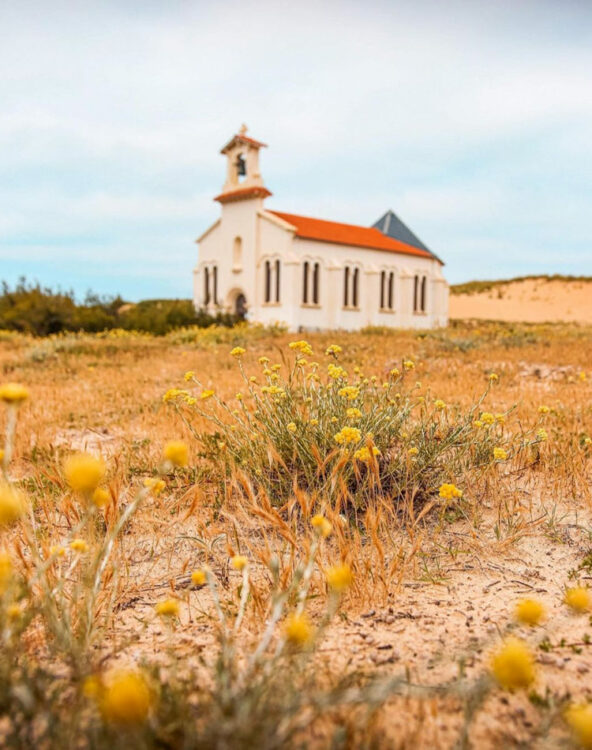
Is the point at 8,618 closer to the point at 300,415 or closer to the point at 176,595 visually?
the point at 176,595

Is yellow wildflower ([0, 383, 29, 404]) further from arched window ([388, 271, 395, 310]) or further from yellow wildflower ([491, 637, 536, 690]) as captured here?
arched window ([388, 271, 395, 310])

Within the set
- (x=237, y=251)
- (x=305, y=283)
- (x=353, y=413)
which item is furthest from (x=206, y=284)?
(x=353, y=413)

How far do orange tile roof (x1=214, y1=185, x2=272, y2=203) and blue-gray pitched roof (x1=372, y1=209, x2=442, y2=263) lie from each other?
10.9 meters

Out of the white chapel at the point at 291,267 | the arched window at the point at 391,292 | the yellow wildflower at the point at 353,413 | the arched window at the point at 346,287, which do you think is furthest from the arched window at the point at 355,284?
the yellow wildflower at the point at 353,413

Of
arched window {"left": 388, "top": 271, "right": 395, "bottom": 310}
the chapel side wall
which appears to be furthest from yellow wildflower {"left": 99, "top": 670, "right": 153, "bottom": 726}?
arched window {"left": 388, "top": 271, "right": 395, "bottom": 310}

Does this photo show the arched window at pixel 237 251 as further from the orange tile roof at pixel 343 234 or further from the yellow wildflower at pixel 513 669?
the yellow wildflower at pixel 513 669

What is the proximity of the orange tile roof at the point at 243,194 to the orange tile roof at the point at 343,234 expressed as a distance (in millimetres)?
1060

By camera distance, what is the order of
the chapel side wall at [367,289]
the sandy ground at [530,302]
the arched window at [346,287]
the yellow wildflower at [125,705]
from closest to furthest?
1. the yellow wildflower at [125,705]
2. the chapel side wall at [367,289]
3. the arched window at [346,287]
4. the sandy ground at [530,302]

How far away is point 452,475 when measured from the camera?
2.86m

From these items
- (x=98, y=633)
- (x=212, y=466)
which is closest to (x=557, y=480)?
(x=212, y=466)

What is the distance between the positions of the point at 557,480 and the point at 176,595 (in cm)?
211

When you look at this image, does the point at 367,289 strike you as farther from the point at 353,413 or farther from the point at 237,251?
the point at 353,413

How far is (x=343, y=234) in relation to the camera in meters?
26.2

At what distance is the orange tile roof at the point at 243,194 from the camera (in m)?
23.7
